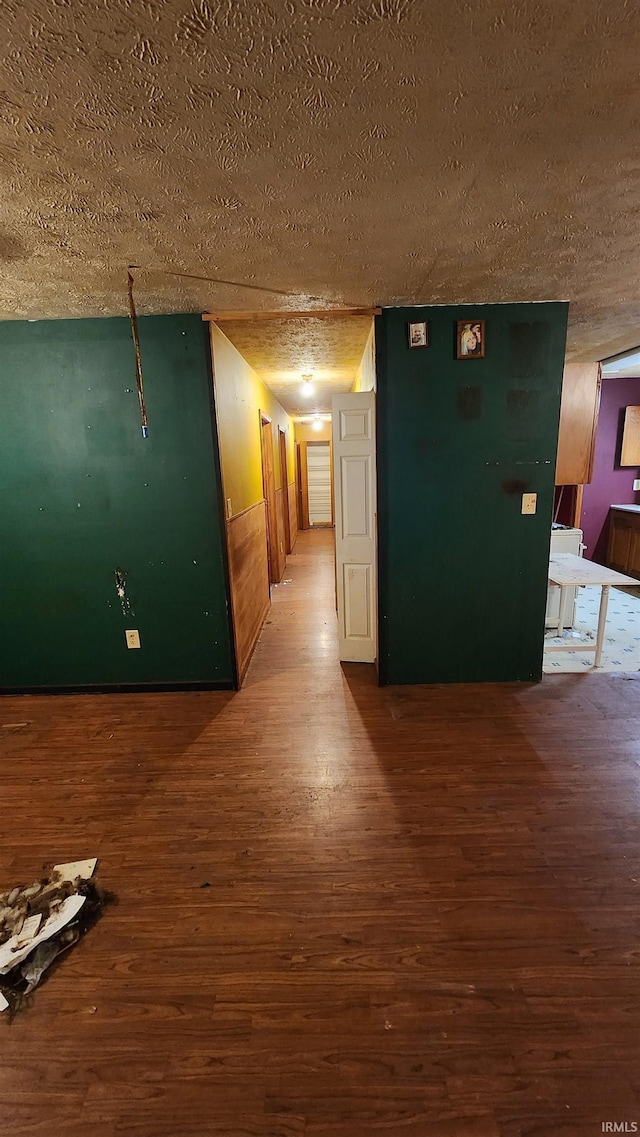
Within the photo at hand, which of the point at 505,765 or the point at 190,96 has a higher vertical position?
the point at 190,96

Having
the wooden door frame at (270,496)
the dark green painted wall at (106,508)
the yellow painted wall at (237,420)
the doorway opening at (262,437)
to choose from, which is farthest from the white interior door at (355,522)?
the wooden door frame at (270,496)

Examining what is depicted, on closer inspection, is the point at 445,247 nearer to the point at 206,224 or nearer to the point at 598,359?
the point at 206,224

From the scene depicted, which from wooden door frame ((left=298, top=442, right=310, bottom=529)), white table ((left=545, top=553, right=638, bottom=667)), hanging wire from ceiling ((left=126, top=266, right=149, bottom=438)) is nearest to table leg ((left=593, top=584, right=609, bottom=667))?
white table ((left=545, top=553, right=638, bottom=667))

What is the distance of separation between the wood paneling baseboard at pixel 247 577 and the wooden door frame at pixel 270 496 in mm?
583

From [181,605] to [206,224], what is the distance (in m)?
2.05

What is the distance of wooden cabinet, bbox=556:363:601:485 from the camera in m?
3.36

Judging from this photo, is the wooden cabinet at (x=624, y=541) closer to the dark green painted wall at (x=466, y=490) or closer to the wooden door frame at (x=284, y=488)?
the dark green painted wall at (x=466, y=490)

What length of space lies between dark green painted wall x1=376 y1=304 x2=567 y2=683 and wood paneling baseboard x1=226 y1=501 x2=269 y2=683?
1.00 metres

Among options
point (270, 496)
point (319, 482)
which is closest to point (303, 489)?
point (319, 482)

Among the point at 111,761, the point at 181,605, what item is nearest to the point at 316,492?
the point at 181,605

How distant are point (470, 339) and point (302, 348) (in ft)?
4.42

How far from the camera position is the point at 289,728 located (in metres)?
2.56

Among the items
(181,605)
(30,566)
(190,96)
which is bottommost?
(181,605)

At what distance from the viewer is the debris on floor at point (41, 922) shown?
132 cm
